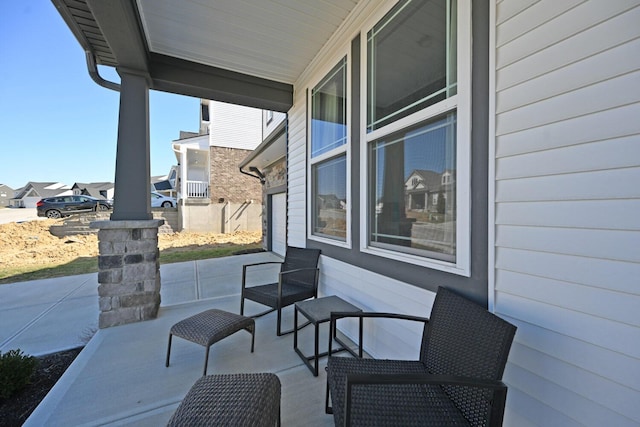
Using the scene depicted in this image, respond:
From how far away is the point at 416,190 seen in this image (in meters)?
2.04

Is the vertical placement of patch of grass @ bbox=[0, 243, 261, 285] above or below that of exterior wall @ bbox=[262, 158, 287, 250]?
below

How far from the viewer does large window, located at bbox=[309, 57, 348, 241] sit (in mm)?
3037

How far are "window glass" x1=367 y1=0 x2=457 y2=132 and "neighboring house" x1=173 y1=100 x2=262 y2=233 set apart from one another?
38.0ft

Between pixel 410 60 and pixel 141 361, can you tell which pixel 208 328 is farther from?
pixel 410 60

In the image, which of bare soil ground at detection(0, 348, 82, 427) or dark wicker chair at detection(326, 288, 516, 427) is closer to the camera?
dark wicker chair at detection(326, 288, 516, 427)

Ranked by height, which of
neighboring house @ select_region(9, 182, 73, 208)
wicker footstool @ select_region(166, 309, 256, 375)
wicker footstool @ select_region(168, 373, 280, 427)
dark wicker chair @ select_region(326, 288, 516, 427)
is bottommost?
wicker footstool @ select_region(166, 309, 256, 375)

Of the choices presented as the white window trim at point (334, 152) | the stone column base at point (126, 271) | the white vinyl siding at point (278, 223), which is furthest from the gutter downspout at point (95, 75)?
the white vinyl siding at point (278, 223)

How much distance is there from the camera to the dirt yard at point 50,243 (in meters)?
7.33

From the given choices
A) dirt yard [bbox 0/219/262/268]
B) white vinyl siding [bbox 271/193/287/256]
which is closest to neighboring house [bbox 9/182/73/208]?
dirt yard [bbox 0/219/262/268]

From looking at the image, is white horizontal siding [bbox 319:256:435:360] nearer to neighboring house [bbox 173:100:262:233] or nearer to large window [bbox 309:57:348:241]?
large window [bbox 309:57:348:241]

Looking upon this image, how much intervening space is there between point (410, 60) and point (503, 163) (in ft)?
A: 4.29

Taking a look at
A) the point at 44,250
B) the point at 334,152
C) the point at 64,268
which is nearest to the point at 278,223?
the point at 334,152

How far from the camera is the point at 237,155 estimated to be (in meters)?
13.2

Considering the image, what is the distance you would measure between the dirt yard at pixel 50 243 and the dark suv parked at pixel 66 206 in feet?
7.73
